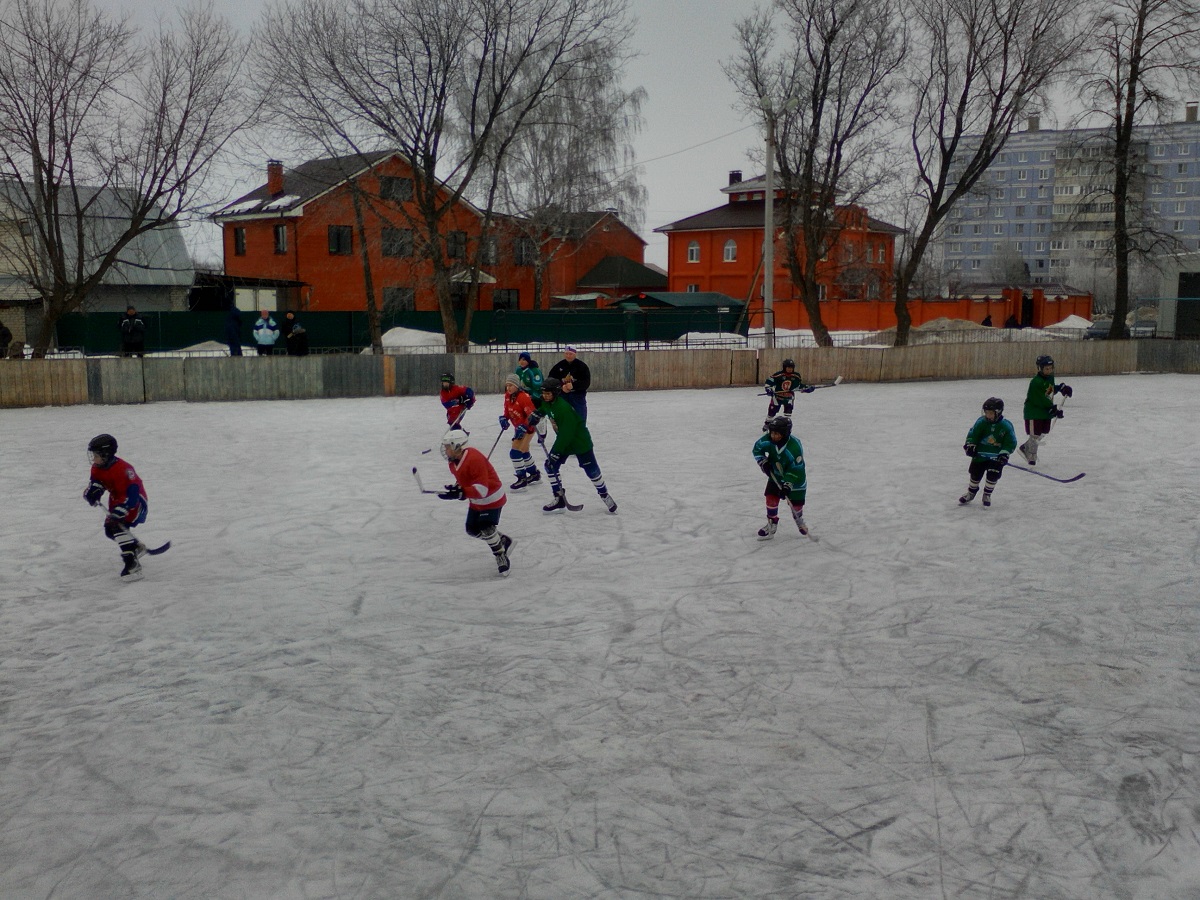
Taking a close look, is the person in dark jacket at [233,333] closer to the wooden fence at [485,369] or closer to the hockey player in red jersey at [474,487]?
the wooden fence at [485,369]

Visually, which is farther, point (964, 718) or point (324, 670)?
point (324, 670)

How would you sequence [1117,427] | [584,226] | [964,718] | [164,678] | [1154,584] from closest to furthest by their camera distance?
[964,718], [164,678], [1154,584], [1117,427], [584,226]

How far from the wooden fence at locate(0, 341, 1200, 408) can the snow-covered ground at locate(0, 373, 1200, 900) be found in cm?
1037

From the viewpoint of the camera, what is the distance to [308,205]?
40875mm

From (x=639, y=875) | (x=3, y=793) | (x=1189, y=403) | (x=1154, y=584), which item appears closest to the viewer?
(x=639, y=875)

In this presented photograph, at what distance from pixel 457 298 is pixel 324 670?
38.5 m

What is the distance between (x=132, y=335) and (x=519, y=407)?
49.4 ft

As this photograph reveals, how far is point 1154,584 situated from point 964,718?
11.2ft

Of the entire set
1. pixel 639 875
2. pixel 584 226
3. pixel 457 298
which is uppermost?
pixel 584 226

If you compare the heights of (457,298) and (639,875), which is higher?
(457,298)

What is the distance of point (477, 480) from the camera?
7766mm

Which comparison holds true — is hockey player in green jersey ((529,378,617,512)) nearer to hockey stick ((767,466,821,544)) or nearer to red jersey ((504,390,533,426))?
red jersey ((504,390,533,426))

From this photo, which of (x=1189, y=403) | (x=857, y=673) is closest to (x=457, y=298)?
(x=1189, y=403)

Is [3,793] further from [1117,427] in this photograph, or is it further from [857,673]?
[1117,427]
